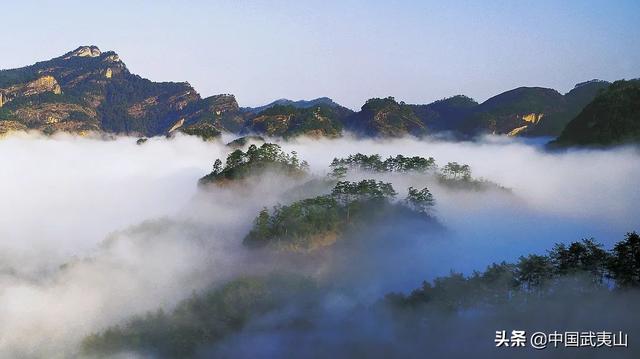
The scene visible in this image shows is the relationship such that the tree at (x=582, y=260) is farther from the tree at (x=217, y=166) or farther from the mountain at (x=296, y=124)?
the mountain at (x=296, y=124)

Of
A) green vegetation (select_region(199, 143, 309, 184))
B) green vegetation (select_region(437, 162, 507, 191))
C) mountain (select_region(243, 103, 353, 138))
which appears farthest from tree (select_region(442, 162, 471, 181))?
mountain (select_region(243, 103, 353, 138))

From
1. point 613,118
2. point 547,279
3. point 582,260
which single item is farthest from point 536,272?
point 613,118

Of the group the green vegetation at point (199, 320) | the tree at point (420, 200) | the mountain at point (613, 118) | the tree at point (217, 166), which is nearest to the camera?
the green vegetation at point (199, 320)

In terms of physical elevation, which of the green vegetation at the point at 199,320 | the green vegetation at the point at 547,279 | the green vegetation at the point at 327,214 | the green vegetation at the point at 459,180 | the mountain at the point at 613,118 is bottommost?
the green vegetation at the point at 199,320

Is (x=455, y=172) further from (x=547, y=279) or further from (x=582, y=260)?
(x=547, y=279)

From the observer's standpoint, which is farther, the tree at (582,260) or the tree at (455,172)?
the tree at (455,172)

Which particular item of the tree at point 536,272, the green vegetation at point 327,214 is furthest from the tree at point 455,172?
the tree at point 536,272

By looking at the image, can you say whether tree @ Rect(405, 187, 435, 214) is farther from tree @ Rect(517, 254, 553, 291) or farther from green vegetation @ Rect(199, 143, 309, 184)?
tree @ Rect(517, 254, 553, 291)
